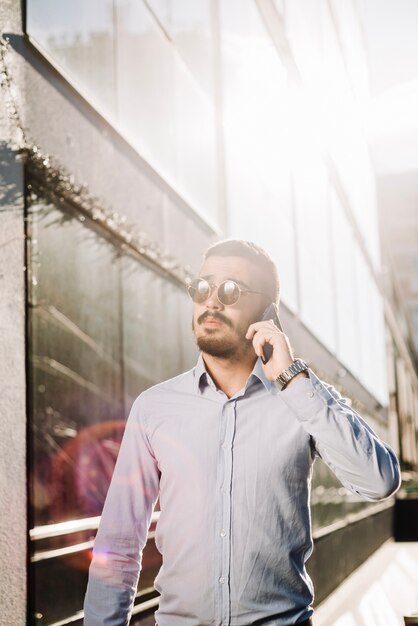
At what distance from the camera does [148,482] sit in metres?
3.05

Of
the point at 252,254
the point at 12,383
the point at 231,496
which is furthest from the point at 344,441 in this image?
the point at 12,383

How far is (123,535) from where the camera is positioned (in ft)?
9.86

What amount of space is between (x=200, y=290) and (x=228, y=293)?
0.10m

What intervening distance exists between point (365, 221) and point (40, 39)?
27.5 metres

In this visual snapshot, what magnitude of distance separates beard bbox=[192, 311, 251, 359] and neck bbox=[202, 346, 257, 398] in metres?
0.03

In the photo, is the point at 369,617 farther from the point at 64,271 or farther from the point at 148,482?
the point at 148,482

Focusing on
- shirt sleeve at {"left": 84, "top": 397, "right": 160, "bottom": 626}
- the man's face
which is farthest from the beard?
shirt sleeve at {"left": 84, "top": 397, "right": 160, "bottom": 626}

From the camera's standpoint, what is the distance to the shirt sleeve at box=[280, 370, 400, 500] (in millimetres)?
2787

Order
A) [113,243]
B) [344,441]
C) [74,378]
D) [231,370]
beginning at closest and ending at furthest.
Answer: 1. [344,441]
2. [231,370]
3. [74,378]
4. [113,243]

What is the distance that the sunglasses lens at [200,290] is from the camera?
3059 mm

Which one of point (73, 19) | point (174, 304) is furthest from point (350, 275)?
point (73, 19)

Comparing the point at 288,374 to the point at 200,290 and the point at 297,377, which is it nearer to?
the point at 297,377

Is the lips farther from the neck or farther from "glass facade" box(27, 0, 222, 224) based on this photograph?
"glass facade" box(27, 0, 222, 224)

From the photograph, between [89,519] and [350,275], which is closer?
[89,519]
